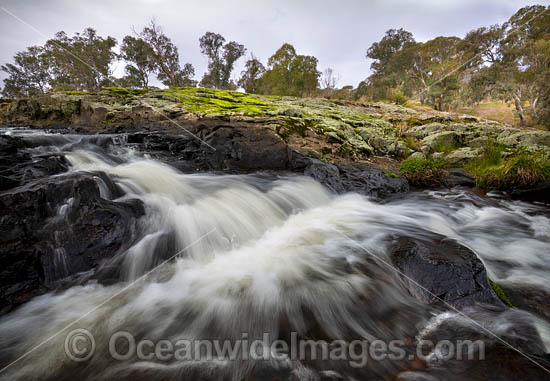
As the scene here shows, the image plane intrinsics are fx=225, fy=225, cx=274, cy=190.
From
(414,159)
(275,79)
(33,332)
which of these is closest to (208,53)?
(275,79)

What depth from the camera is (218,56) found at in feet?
108

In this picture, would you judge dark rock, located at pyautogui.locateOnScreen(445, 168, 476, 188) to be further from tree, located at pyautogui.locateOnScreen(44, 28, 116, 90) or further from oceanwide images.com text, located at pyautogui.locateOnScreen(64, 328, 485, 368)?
tree, located at pyautogui.locateOnScreen(44, 28, 116, 90)

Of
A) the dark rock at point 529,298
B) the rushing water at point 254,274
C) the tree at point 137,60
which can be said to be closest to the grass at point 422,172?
the rushing water at point 254,274

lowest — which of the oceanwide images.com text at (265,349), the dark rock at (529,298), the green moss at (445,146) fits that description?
the dark rock at (529,298)

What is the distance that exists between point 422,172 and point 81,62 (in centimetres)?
4440

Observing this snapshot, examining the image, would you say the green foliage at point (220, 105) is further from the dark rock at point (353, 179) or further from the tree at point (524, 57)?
the tree at point (524, 57)

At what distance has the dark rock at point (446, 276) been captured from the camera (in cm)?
202

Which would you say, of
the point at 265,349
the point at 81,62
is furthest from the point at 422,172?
the point at 81,62

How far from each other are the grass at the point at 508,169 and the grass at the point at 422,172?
2.62 ft

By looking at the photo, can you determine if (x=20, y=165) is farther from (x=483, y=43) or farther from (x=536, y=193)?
(x=483, y=43)

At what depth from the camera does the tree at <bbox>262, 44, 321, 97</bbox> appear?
26.2 meters

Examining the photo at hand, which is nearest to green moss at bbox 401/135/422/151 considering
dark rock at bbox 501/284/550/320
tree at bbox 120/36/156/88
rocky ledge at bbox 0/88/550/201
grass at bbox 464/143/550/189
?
rocky ledge at bbox 0/88/550/201

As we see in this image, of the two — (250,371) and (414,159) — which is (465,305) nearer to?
(250,371)

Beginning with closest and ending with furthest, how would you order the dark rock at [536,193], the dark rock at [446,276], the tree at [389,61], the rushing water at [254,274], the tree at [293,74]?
the rushing water at [254,274] → the dark rock at [446,276] → the dark rock at [536,193] → the tree at [293,74] → the tree at [389,61]
